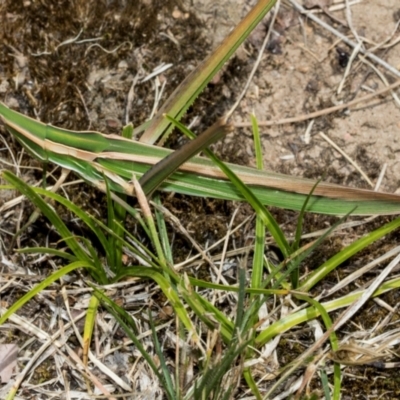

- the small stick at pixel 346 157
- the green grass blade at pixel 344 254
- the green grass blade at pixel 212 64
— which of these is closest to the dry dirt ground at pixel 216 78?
the small stick at pixel 346 157

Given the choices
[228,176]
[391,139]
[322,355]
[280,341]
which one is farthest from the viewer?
[391,139]

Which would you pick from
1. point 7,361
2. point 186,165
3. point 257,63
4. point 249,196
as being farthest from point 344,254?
point 7,361

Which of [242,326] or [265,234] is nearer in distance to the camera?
[242,326]

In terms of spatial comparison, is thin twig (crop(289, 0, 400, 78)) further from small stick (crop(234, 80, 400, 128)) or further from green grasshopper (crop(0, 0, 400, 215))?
green grasshopper (crop(0, 0, 400, 215))

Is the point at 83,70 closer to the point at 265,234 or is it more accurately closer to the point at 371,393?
the point at 265,234

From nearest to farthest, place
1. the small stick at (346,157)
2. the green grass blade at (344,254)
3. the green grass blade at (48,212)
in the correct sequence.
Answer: the green grass blade at (48,212)
the green grass blade at (344,254)
the small stick at (346,157)

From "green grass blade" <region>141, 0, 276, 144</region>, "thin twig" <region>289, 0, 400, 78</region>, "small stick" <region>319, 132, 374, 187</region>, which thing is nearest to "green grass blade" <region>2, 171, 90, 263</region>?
"green grass blade" <region>141, 0, 276, 144</region>

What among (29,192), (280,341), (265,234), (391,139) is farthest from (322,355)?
(29,192)

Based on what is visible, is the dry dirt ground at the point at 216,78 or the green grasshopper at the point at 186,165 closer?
the green grasshopper at the point at 186,165

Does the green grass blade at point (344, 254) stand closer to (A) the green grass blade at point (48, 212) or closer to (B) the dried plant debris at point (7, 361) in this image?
(A) the green grass blade at point (48, 212)
